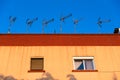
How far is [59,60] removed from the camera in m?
18.5

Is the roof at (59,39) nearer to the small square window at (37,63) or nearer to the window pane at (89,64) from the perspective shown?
the small square window at (37,63)

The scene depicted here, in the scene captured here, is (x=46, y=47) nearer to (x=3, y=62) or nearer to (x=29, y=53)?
(x=29, y=53)

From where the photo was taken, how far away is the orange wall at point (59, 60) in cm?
1767

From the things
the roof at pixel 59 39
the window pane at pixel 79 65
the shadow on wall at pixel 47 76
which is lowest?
the shadow on wall at pixel 47 76

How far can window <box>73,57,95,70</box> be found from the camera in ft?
60.4

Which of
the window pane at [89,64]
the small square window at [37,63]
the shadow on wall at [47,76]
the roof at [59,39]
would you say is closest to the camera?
the shadow on wall at [47,76]

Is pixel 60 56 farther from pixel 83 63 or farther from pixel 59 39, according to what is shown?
pixel 83 63

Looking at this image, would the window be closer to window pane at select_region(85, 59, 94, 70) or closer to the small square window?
window pane at select_region(85, 59, 94, 70)

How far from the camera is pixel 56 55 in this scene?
18750 mm

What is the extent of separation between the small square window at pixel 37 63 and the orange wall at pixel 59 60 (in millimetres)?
304

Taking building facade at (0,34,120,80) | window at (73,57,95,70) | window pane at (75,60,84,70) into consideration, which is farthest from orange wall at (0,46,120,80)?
window pane at (75,60,84,70)

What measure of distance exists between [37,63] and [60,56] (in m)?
1.82

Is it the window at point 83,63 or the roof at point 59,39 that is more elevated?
the roof at point 59,39

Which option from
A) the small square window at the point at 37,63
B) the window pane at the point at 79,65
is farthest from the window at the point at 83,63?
the small square window at the point at 37,63
